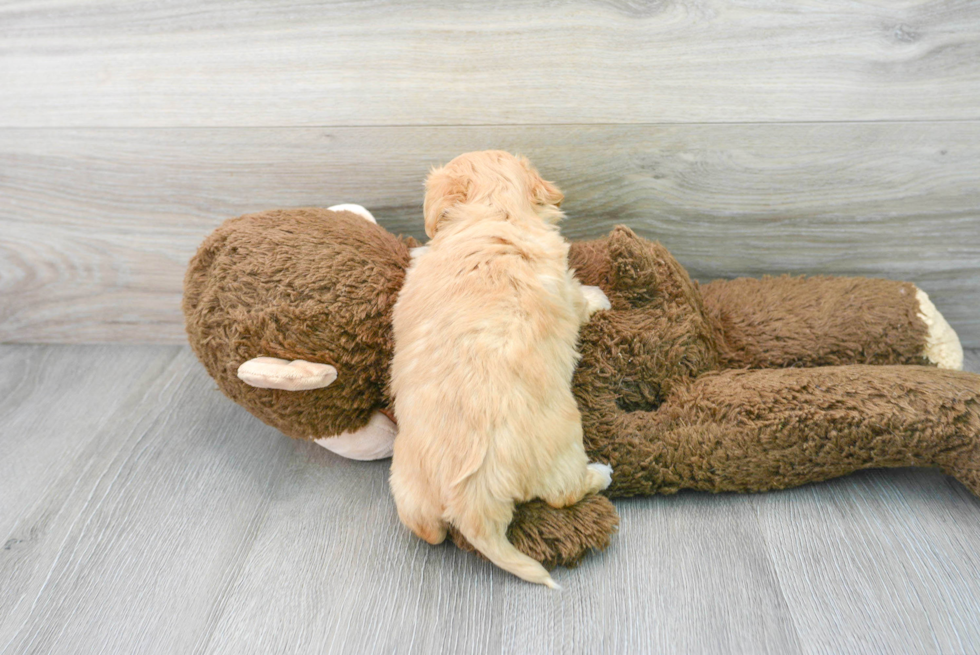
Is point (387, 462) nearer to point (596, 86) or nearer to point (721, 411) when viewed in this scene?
point (721, 411)

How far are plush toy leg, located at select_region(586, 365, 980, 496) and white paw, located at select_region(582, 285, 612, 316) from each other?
17cm

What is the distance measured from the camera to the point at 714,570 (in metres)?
0.93

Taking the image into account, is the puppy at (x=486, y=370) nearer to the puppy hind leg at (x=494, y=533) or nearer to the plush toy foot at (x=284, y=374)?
the puppy hind leg at (x=494, y=533)

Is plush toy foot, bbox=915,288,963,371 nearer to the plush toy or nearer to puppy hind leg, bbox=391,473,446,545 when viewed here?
the plush toy

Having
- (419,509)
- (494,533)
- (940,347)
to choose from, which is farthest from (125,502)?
(940,347)

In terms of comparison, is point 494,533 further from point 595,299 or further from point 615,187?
point 615,187

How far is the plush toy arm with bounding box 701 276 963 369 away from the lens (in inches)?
44.9

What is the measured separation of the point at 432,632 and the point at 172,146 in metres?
0.99

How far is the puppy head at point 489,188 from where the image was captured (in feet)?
3.29

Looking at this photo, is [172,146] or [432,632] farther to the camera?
[172,146]

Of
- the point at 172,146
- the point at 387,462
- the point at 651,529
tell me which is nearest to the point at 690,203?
the point at 651,529

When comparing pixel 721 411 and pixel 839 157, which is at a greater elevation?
pixel 839 157

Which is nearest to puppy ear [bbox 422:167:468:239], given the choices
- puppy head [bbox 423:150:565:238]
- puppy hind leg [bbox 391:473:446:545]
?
puppy head [bbox 423:150:565:238]

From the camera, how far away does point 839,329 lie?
114 centimetres
